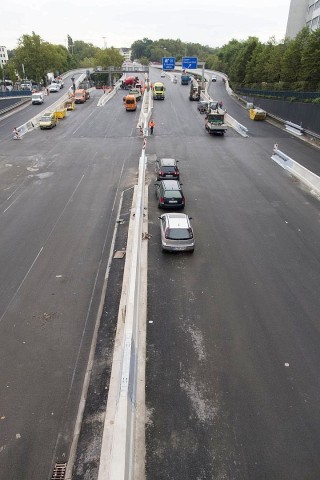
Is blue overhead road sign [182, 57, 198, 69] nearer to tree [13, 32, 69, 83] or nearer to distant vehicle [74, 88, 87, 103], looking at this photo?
distant vehicle [74, 88, 87, 103]

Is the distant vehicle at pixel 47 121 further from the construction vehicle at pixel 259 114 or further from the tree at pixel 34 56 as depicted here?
the tree at pixel 34 56

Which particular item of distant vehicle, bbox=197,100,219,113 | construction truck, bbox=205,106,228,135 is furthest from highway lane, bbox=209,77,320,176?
distant vehicle, bbox=197,100,219,113

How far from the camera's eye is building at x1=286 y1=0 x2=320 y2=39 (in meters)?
66.5

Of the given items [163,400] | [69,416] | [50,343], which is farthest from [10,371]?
[163,400]

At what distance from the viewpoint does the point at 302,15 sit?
74.1m

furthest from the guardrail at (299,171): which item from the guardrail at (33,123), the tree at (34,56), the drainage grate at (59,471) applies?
the tree at (34,56)

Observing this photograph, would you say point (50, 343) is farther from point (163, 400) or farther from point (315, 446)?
point (315, 446)

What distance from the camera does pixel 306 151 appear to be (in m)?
32.1

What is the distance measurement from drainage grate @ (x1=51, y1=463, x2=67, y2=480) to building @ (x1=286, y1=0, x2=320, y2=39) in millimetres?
81521

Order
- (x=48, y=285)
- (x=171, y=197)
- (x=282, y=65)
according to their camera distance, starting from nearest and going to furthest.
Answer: (x=48, y=285)
(x=171, y=197)
(x=282, y=65)

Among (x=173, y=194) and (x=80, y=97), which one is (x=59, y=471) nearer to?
(x=173, y=194)

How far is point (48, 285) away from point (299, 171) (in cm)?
2087

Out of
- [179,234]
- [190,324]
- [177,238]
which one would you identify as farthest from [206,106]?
[190,324]

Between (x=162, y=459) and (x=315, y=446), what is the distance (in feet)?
11.7
